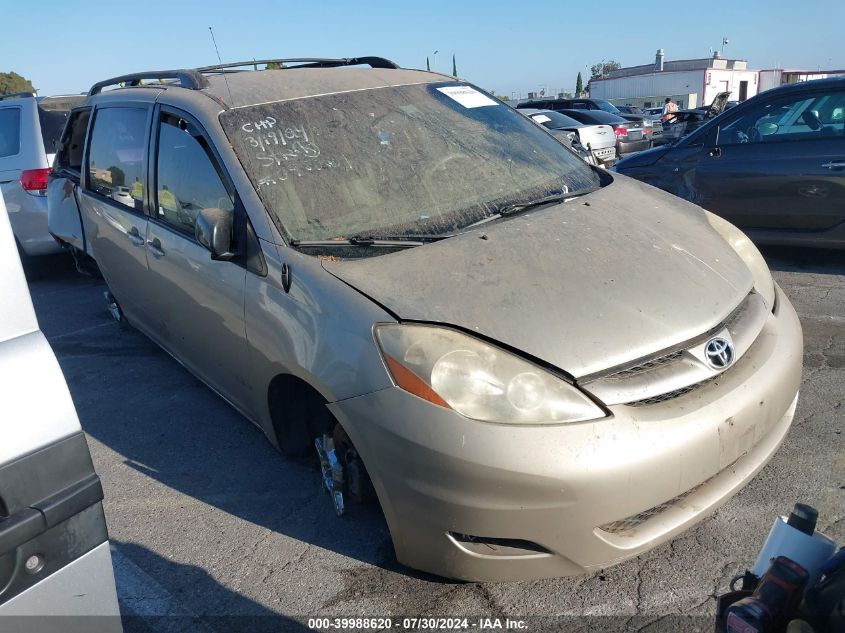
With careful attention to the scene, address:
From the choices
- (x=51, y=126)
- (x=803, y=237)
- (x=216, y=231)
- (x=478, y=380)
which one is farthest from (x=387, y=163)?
(x=51, y=126)

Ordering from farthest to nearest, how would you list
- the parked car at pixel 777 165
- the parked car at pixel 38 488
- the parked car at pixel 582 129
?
the parked car at pixel 582 129 → the parked car at pixel 777 165 → the parked car at pixel 38 488

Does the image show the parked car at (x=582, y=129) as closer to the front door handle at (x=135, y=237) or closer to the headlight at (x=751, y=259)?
the headlight at (x=751, y=259)

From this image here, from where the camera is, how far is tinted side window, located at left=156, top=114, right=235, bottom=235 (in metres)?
3.12

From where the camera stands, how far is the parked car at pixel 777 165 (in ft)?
17.8

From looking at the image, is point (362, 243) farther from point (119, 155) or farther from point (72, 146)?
point (72, 146)

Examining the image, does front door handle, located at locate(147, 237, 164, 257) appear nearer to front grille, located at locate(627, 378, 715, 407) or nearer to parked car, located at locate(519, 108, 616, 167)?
front grille, located at locate(627, 378, 715, 407)

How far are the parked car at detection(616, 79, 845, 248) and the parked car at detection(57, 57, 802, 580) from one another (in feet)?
8.87

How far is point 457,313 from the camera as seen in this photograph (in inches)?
90.0

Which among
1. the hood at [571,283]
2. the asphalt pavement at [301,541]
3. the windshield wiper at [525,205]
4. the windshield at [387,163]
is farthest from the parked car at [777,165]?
the windshield wiper at [525,205]

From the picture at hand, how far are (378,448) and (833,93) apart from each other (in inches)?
204

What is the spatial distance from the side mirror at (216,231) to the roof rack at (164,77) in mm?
946

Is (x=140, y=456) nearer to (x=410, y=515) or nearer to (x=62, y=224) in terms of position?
(x=410, y=515)

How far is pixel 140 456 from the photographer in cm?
361

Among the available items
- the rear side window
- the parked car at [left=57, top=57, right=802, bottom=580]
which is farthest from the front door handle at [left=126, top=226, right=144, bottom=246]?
the rear side window
